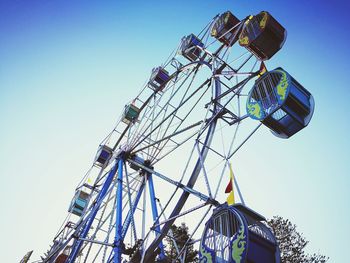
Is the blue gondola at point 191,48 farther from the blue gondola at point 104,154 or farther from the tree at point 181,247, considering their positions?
the tree at point 181,247

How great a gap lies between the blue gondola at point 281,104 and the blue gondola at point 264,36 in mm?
1811

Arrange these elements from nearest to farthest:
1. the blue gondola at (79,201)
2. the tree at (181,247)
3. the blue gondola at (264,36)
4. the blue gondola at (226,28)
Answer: the blue gondola at (264,36), the blue gondola at (226,28), the blue gondola at (79,201), the tree at (181,247)

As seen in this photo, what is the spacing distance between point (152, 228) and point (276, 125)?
131 inches

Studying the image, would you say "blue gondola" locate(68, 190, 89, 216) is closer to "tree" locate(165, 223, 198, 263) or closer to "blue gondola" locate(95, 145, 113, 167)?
"blue gondola" locate(95, 145, 113, 167)

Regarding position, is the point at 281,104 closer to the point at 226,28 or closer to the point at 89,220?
the point at 226,28

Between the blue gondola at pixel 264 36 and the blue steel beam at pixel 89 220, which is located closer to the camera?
the blue gondola at pixel 264 36

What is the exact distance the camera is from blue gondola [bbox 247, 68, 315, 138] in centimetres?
538

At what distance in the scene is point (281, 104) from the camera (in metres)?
5.36

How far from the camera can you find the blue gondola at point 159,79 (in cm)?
1310

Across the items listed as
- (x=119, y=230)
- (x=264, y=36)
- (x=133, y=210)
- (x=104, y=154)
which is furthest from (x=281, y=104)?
(x=104, y=154)

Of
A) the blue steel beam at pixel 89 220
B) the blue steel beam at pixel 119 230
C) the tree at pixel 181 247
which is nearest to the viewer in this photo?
the blue steel beam at pixel 119 230

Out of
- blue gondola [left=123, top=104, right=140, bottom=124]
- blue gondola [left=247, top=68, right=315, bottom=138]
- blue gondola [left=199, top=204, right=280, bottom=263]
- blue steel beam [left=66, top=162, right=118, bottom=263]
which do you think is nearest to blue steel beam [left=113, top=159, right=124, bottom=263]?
blue steel beam [left=66, top=162, right=118, bottom=263]

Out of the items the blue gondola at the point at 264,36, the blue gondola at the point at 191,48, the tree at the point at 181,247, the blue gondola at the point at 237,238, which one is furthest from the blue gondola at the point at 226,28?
the tree at the point at 181,247

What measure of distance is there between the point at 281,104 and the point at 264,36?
285cm
